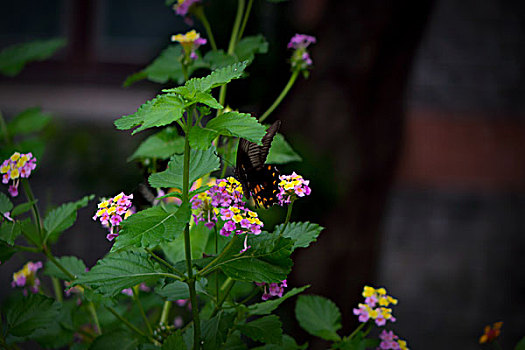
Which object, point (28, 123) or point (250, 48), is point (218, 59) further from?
point (28, 123)

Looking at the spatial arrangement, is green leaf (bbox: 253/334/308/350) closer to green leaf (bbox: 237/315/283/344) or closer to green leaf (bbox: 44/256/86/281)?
green leaf (bbox: 237/315/283/344)

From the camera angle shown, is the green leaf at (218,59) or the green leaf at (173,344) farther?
the green leaf at (218,59)

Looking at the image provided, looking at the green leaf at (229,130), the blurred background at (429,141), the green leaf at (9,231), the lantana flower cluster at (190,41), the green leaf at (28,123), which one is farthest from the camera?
the blurred background at (429,141)

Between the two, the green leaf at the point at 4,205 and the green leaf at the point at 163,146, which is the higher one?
the green leaf at the point at 163,146

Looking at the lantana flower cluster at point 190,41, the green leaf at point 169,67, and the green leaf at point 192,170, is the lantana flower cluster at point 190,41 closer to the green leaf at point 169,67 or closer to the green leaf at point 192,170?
the green leaf at point 169,67

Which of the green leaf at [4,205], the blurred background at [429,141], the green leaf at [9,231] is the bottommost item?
the blurred background at [429,141]

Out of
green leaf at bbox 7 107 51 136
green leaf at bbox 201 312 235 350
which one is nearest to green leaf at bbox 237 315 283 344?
green leaf at bbox 201 312 235 350

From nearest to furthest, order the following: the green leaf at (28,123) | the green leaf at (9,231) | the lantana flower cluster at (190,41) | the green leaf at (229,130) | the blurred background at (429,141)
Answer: the green leaf at (229,130)
the green leaf at (9,231)
the lantana flower cluster at (190,41)
the green leaf at (28,123)
the blurred background at (429,141)

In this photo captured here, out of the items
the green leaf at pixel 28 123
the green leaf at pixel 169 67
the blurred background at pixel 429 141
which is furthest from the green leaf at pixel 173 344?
the blurred background at pixel 429 141
